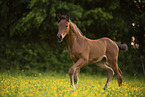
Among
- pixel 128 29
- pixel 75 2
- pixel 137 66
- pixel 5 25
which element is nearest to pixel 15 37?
pixel 5 25

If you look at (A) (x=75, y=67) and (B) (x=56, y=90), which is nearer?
(B) (x=56, y=90)

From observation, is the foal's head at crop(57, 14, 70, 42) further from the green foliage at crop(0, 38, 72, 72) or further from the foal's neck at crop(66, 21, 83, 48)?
the green foliage at crop(0, 38, 72, 72)

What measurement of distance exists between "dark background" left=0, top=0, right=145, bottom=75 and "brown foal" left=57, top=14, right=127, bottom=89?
559cm

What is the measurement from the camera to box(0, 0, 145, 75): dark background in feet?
44.2

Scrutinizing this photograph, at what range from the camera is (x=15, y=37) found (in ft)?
48.8

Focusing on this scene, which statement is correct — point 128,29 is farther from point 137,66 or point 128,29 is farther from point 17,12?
point 17,12

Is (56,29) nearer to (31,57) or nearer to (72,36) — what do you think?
(31,57)

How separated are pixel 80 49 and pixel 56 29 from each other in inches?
277

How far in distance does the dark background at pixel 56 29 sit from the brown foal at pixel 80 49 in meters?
5.59

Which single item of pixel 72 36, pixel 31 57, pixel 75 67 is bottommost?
pixel 31 57

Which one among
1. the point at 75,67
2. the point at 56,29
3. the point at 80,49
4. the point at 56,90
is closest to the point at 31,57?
the point at 56,29

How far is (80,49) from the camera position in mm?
7160

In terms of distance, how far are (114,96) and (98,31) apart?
33.3ft

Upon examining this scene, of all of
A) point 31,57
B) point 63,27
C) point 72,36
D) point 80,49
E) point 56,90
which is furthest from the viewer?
point 31,57
